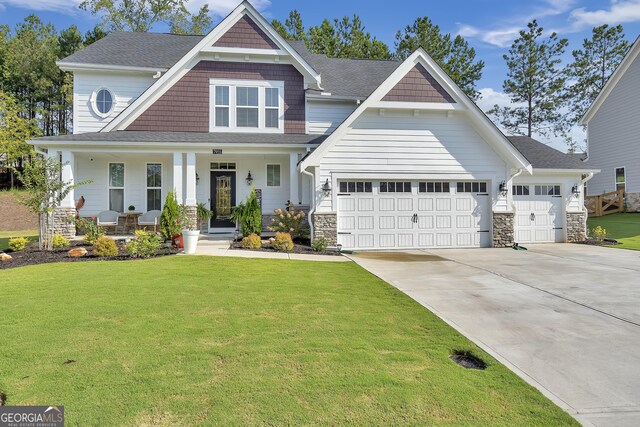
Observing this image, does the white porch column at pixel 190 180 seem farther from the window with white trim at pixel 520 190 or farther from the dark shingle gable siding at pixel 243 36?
the window with white trim at pixel 520 190

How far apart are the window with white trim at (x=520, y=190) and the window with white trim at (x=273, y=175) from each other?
9.30 meters

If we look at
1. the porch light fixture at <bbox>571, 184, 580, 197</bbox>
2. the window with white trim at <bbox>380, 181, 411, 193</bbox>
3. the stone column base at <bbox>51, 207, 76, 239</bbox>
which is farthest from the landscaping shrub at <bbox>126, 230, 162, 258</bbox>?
the porch light fixture at <bbox>571, 184, 580, 197</bbox>

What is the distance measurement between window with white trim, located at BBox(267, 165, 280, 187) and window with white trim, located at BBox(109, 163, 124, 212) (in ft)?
19.6

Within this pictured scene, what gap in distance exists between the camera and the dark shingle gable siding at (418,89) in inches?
495

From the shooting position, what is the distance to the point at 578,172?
1460 cm

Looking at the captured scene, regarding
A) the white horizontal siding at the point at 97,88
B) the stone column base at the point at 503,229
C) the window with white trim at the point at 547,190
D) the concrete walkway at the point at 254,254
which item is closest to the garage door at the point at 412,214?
the stone column base at the point at 503,229

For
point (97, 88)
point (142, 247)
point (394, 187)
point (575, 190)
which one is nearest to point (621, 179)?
point (575, 190)

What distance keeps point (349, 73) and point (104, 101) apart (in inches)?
446

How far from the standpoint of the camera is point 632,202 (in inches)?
850

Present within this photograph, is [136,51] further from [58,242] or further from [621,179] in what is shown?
[621,179]

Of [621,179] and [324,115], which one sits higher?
[324,115]

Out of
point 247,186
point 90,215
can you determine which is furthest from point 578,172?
point 90,215

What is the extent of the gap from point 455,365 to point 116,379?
322 centimetres

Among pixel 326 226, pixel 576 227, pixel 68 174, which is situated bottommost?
pixel 576 227
